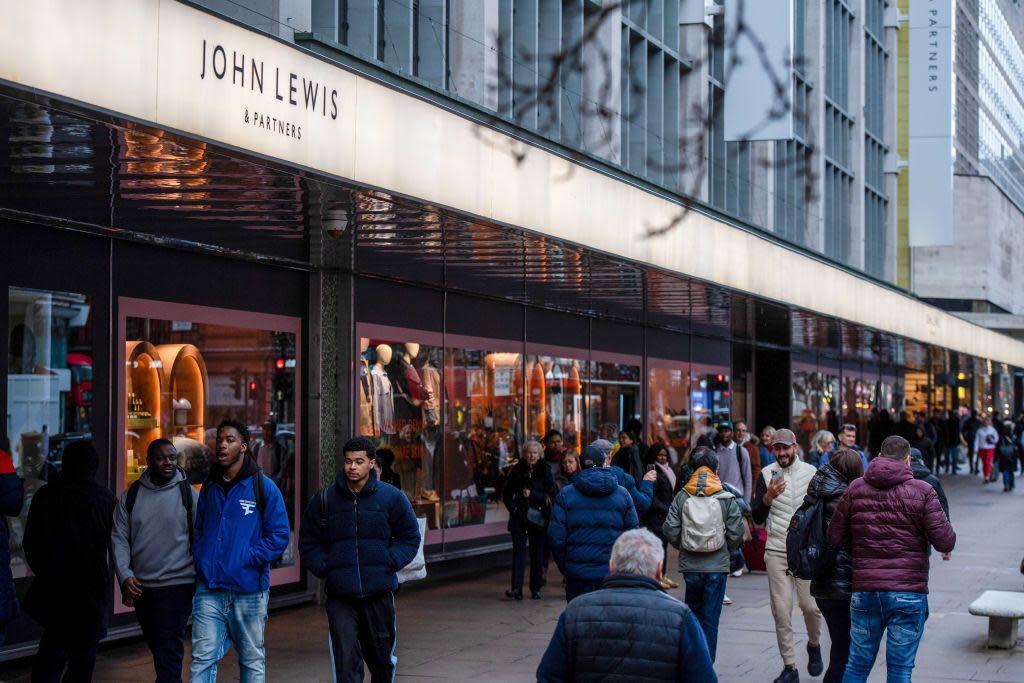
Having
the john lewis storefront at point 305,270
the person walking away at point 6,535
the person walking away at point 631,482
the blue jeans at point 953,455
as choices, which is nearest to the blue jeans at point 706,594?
the person walking away at point 631,482

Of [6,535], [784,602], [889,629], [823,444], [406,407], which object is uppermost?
[406,407]

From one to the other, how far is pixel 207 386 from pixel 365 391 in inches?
94.0

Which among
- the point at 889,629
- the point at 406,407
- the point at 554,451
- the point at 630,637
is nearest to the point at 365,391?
the point at 406,407

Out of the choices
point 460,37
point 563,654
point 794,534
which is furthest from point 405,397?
point 563,654

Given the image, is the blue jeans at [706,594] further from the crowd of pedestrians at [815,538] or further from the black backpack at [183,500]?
the black backpack at [183,500]

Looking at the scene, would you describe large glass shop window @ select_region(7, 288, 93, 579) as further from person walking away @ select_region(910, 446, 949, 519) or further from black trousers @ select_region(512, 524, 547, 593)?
person walking away @ select_region(910, 446, 949, 519)

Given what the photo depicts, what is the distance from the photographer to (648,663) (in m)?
4.89

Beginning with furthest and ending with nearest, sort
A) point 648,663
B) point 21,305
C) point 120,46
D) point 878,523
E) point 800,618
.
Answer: point 800,618 < point 21,305 < point 878,523 < point 120,46 < point 648,663

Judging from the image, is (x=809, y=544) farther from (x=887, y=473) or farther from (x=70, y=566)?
(x=70, y=566)

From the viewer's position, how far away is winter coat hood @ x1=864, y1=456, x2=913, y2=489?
8.38 metres

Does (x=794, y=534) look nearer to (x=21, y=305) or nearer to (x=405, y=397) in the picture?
(x=21, y=305)

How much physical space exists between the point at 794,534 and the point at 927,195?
30.5 meters

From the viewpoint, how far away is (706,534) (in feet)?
33.0

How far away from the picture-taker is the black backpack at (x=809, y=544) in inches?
352
